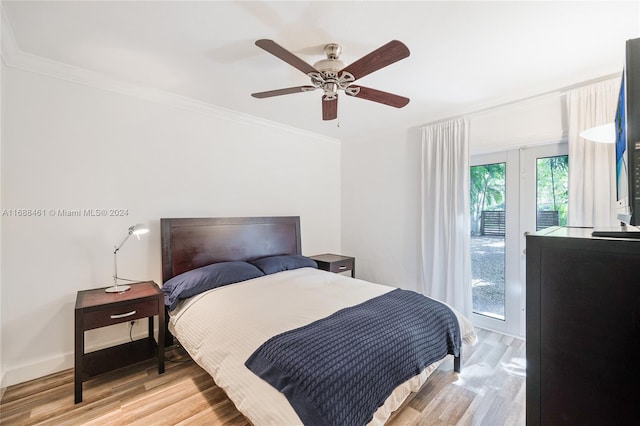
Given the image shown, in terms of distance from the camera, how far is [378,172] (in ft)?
13.6

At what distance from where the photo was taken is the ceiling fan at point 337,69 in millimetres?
A: 1603

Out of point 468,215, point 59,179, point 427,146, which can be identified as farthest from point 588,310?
point 59,179

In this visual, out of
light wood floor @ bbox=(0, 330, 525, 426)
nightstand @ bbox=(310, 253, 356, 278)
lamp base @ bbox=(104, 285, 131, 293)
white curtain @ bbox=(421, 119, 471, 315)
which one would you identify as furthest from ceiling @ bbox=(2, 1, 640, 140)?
light wood floor @ bbox=(0, 330, 525, 426)

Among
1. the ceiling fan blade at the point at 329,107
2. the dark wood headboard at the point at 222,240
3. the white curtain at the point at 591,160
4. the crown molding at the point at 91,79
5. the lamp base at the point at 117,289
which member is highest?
the crown molding at the point at 91,79

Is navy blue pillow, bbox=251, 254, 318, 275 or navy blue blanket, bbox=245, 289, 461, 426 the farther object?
navy blue pillow, bbox=251, 254, 318, 275

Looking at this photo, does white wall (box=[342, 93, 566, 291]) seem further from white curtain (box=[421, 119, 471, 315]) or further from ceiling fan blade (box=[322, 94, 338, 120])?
ceiling fan blade (box=[322, 94, 338, 120])

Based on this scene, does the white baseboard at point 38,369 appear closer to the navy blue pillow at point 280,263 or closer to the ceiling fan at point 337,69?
the navy blue pillow at point 280,263

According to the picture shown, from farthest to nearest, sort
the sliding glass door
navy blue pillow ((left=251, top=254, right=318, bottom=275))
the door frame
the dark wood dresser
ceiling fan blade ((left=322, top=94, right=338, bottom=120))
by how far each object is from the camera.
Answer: navy blue pillow ((left=251, top=254, right=318, bottom=275))
the door frame
the sliding glass door
ceiling fan blade ((left=322, top=94, right=338, bottom=120))
the dark wood dresser

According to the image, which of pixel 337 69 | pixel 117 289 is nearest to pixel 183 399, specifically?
Result: pixel 117 289

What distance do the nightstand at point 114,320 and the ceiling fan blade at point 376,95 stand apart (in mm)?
2280

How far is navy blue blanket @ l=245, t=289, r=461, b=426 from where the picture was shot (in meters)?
1.32

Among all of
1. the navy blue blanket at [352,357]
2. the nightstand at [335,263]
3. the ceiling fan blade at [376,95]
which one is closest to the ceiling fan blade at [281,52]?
the ceiling fan blade at [376,95]

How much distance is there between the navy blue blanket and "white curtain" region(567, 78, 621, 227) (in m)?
1.57

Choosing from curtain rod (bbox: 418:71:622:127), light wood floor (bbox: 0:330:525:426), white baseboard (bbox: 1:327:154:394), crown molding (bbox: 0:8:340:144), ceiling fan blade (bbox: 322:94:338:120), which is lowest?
light wood floor (bbox: 0:330:525:426)
